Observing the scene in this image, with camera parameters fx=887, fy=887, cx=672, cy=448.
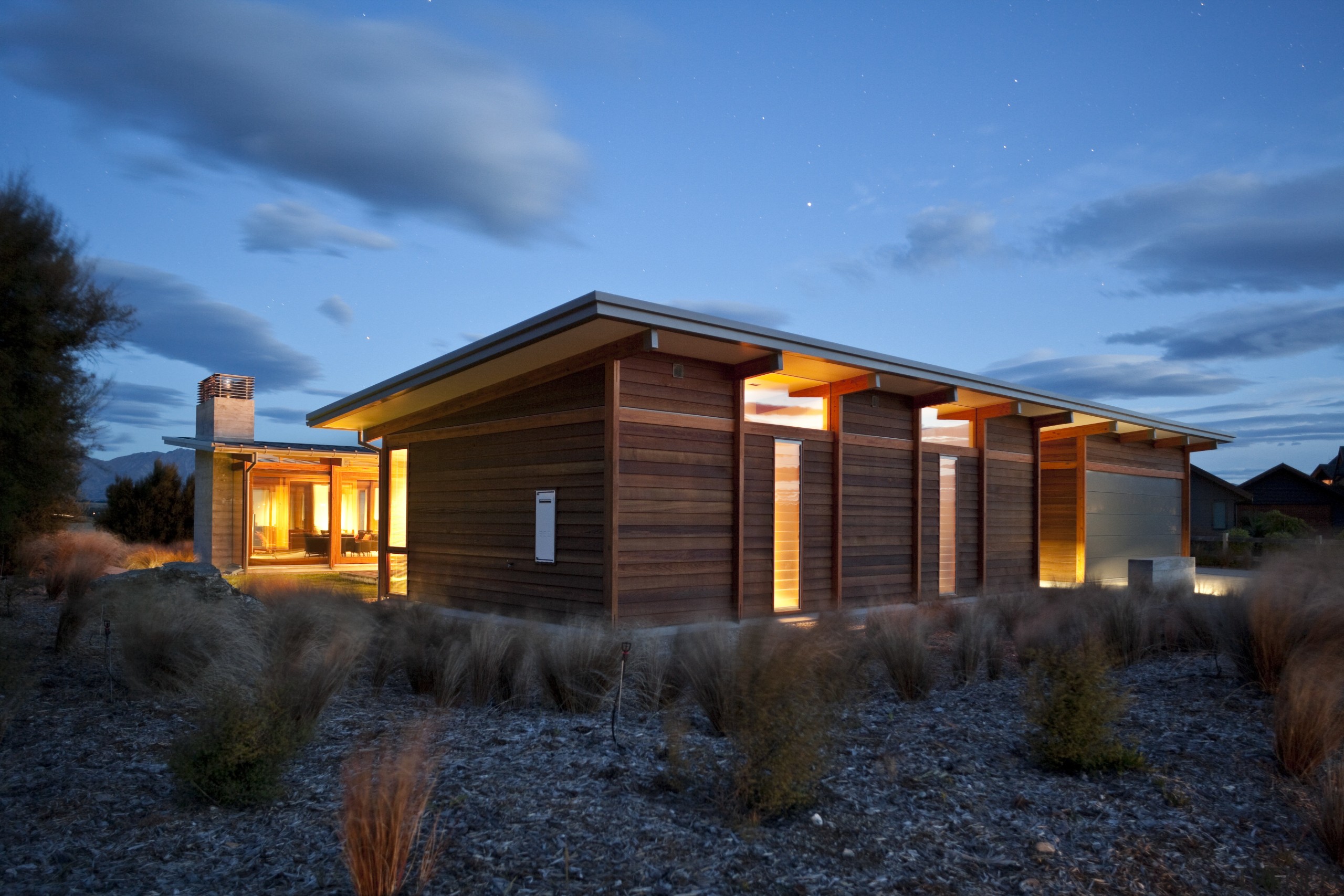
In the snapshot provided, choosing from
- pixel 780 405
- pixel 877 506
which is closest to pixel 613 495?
pixel 780 405

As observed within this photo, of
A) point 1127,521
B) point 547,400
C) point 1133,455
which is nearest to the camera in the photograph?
point 547,400

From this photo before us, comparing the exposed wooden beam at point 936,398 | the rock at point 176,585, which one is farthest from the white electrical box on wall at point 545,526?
the exposed wooden beam at point 936,398

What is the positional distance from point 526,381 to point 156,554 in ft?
40.3

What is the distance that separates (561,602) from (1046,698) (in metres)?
6.28

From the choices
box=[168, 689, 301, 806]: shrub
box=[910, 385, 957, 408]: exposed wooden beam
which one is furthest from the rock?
box=[910, 385, 957, 408]: exposed wooden beam

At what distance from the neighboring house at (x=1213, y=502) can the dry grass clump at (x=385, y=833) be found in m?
36.6

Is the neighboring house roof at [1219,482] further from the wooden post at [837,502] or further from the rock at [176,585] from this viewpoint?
the rock at [176,585]

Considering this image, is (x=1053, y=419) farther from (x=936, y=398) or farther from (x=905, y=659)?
(x=905, y=659)

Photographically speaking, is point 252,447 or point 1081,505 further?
point 252,447

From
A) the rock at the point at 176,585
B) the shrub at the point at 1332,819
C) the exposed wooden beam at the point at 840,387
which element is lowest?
the shrub at the point at 1332,819

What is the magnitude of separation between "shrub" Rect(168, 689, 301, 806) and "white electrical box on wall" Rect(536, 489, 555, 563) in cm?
594

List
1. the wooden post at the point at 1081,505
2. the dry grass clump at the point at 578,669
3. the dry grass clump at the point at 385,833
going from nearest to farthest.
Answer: the dry grass clump at the point at 385,833 → the dry grass clump at the point at 578,669 → the wooden post at the point at 1081,505

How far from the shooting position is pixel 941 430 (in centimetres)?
1377

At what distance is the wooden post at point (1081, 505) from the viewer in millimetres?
16844
